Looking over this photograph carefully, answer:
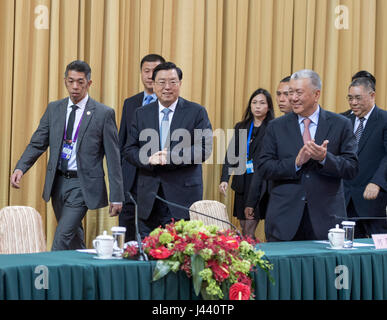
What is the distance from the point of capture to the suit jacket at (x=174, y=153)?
4.58 m

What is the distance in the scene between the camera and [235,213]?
5.74 meters

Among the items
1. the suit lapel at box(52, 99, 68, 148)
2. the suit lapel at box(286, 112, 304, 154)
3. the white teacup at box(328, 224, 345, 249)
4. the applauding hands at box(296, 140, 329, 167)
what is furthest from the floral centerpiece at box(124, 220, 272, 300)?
the suit lapel at box(52, 99, 68, 148)

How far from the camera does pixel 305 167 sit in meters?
3.98

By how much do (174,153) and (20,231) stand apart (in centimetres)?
123

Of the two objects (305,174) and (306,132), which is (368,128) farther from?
(305,174)

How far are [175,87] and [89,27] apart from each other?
149 centimetres

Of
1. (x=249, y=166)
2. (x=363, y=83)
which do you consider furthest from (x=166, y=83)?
(x=363, y=83)

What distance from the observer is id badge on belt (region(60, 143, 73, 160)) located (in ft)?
14.7

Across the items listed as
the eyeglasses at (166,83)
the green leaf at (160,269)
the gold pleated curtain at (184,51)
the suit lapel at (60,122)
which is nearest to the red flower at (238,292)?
the green leaf at (160,269)

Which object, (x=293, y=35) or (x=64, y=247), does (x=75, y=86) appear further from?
(x=293, y=35)

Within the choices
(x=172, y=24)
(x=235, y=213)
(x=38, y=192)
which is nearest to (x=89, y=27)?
(x=172, y=24)

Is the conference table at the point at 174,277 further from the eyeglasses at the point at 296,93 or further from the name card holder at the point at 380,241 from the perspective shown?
the eyeglasses at the point at 296,93

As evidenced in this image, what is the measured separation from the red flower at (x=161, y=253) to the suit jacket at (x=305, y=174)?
124cm
